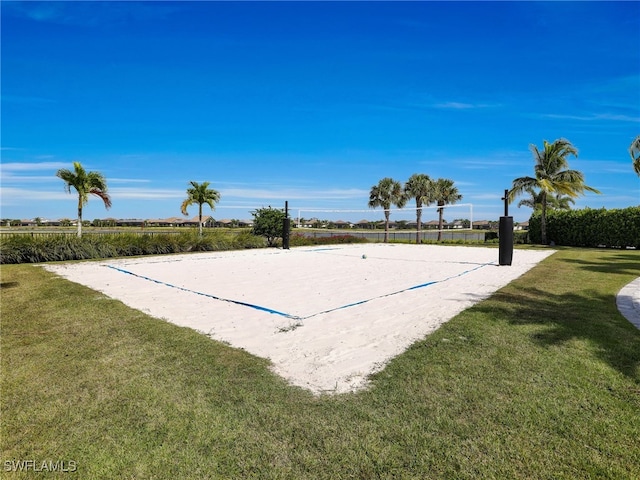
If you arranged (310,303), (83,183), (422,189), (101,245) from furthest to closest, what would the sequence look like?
(422,189) < (83,183) < (101,245) < (310,303)

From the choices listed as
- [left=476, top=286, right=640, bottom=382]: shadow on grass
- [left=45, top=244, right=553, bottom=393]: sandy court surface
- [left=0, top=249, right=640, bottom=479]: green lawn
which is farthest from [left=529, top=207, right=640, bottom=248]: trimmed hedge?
[left=0, top=249, right=640, bottom=479]: green lawn

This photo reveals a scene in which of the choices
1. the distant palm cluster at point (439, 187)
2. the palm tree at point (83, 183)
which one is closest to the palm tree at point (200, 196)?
the distant palm cluster at point (439, 187)

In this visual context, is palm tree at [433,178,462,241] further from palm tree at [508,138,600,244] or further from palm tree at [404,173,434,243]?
palm tree at [508,138,600,244]

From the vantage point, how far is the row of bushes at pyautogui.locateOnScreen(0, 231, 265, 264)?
1001 centimetres

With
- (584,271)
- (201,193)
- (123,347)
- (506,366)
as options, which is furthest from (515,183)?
(123,347)

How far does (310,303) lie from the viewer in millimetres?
5188

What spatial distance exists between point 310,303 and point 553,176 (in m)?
20.9

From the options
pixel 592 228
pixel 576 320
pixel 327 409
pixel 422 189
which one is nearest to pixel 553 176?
pixel 592 228

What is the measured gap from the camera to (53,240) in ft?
35.4

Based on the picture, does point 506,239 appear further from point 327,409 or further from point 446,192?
point 446,192

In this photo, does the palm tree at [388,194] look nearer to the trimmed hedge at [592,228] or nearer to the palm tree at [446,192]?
the palm tree at [446,192]

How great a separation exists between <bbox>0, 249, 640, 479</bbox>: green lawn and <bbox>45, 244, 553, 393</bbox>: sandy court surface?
0.90 feet

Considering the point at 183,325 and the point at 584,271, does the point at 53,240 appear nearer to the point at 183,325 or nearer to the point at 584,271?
the point at 183,325

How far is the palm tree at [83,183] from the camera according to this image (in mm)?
14469
